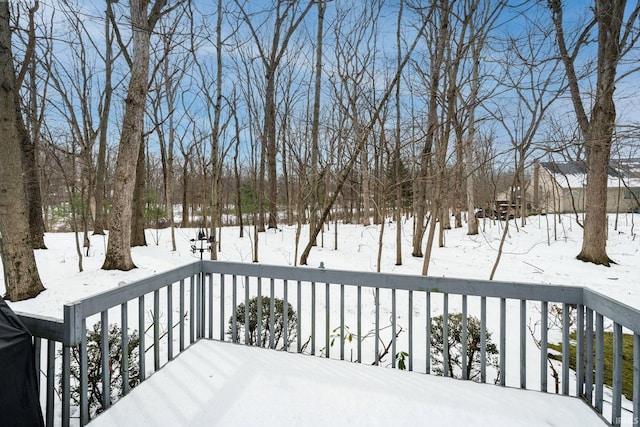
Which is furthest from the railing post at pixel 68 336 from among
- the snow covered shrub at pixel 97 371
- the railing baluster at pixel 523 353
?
the railing baluster at pixel 523 353

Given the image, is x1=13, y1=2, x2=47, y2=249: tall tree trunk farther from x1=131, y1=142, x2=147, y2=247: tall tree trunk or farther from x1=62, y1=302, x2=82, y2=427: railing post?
x1=62, y1=302, x2=82, y2=427: railing post

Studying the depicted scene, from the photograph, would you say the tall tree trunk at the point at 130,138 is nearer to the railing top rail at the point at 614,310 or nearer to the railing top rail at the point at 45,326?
the railing top rail at the point at 45,326

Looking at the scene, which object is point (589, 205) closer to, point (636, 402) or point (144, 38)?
point (636, 402)

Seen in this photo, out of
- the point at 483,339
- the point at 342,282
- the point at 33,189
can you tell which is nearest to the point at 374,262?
the point at 342,282

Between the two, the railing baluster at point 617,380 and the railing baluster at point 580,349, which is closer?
the railing baluster at point 617,380

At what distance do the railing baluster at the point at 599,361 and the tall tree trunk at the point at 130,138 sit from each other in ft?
18.7

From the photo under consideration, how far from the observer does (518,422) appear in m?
1.56

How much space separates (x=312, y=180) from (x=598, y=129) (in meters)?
5.54

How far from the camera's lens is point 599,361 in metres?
1.60

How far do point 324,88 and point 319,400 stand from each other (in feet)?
24.3

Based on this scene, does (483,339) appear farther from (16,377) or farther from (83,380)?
(16,377)

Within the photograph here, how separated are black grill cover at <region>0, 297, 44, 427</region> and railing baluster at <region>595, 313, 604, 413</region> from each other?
2.54 metres

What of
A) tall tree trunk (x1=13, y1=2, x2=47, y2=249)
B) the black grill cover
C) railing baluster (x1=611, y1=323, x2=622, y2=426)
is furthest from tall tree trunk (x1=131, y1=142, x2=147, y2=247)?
railing baluster (x1=611, y1=323, x2=622, y2=426)

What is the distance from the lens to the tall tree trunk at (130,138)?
4883 millimetres
